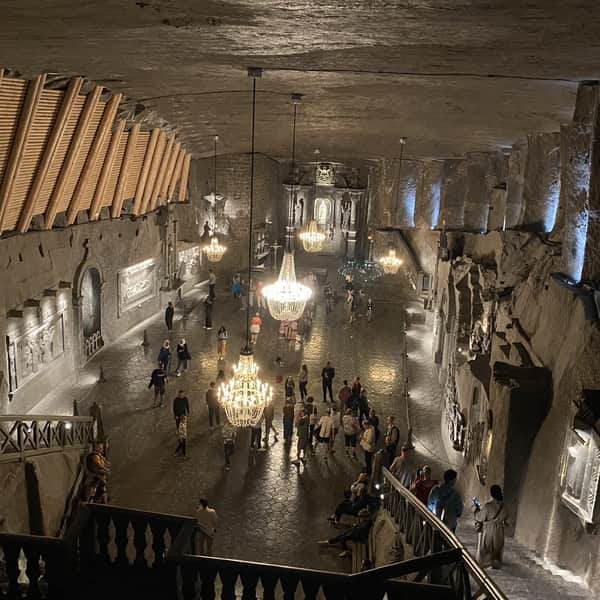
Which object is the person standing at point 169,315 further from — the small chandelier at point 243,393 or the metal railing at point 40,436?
the small chandelier at point 243,393

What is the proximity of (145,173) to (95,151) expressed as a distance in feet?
14.2

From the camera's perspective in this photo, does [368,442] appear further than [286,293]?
Yes

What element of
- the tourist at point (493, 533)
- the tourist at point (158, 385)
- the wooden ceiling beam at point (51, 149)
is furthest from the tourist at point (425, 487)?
the wooden ceiling beam at point (51, 149)

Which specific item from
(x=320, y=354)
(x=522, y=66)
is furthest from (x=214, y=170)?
(x=522, y=66)

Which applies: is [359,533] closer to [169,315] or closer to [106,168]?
[106,168]

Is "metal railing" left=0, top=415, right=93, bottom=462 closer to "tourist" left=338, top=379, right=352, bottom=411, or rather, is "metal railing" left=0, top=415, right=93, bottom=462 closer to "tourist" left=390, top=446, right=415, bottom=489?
"tourist" left=338, top=379, right=352, bottom=411

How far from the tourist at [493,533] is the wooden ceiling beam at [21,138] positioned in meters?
8.04

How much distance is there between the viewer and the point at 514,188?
45.6 feet

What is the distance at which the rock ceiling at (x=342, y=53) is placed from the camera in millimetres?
4891

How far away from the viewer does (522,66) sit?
665 centimetres

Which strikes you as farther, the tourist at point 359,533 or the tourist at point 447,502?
the tourist at point 359,533

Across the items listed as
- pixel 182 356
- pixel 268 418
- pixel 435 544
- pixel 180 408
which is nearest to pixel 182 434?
pixel 180 408

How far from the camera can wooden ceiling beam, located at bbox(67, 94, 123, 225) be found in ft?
38.7

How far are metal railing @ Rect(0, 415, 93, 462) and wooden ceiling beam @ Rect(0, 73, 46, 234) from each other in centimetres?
342
